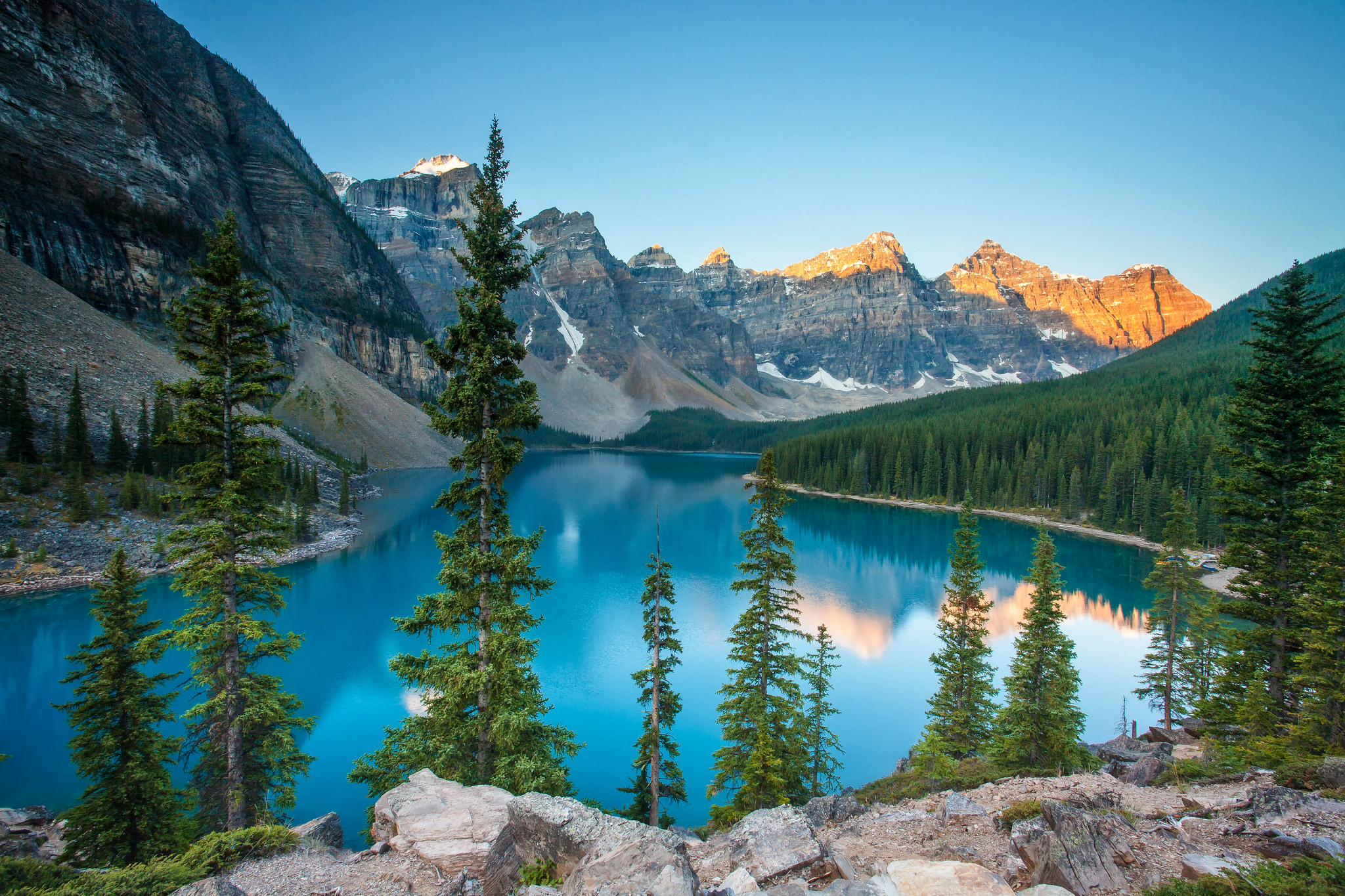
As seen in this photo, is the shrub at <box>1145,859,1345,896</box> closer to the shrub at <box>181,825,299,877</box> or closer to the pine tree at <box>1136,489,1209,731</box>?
the shrub at <box>181,825,299,877</box>

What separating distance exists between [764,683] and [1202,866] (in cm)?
978

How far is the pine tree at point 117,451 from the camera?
3938 cm

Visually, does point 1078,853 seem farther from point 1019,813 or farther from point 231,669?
point 231,669

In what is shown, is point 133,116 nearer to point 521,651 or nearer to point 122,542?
point 122,542

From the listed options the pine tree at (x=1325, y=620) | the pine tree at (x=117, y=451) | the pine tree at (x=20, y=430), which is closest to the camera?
the pine tree at (x=1325, y=620)

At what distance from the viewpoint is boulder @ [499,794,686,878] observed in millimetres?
6988

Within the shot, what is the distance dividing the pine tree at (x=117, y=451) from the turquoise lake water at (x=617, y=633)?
1178cm

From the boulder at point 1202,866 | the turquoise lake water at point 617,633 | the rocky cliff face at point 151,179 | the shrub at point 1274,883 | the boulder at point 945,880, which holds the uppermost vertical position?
the rocky cliff face at point 151,179

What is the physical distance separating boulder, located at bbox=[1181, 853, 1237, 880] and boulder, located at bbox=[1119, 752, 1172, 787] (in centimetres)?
588

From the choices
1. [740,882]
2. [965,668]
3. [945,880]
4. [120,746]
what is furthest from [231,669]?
[965,668]

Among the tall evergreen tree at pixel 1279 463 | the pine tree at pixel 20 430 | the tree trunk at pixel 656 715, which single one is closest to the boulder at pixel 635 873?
the tree trunk at pixel 656 715

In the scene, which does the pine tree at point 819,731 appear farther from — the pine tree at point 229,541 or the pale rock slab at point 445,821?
the pine tree at point 229,541

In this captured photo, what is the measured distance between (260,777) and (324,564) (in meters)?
35.8

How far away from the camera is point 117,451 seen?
3950 centimetres
